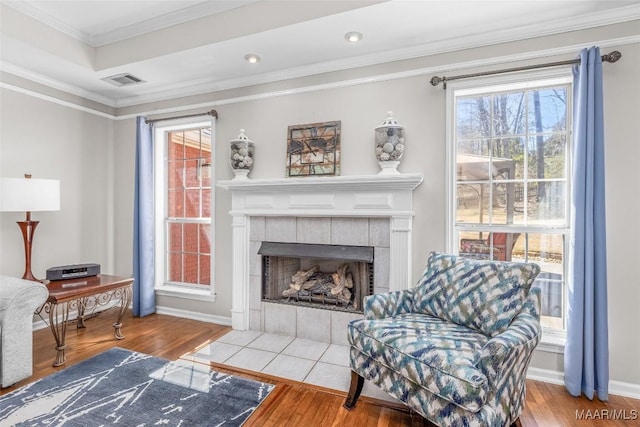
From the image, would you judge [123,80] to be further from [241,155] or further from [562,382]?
[562,382]

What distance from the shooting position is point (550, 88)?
2.38 meters

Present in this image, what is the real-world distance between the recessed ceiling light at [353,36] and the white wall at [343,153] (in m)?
0.33

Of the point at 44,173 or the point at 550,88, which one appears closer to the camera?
the point at 550,88

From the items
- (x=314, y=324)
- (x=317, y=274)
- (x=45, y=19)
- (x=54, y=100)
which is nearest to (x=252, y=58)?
(x=45, y=19)

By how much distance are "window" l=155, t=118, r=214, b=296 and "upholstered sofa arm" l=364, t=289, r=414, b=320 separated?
2.11 meters

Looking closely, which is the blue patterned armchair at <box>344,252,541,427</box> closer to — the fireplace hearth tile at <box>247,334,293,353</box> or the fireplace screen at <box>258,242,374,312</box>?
the fireplace screen at <box>258,242,374,312</box>

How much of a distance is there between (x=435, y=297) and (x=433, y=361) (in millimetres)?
633

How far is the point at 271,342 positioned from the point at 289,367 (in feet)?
1.60

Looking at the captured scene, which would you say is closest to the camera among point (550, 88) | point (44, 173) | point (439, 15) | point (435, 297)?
point (435, 297)

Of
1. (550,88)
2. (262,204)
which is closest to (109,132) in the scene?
(262,204)

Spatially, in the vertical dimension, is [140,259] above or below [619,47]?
below

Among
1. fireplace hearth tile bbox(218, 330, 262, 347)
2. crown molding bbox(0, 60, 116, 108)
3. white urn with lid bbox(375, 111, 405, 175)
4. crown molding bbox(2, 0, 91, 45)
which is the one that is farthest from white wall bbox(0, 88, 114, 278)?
white urn with lid bbox(375, 111, 405, 175)

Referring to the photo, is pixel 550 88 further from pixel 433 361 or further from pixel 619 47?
pixel 433 361

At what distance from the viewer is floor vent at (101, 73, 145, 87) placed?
123 inches
